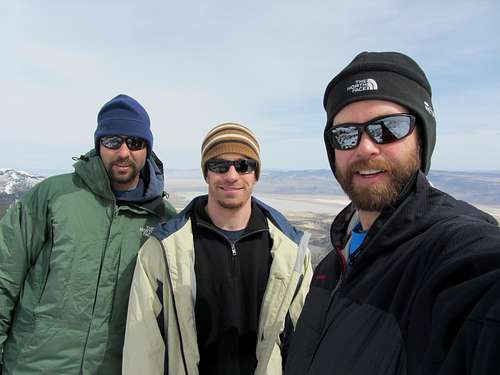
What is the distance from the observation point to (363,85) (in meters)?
1.78

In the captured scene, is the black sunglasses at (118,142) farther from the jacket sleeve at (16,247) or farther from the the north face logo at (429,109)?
the the north face logo at (429,109)

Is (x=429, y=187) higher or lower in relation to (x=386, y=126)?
lower

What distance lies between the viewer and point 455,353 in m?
0.83

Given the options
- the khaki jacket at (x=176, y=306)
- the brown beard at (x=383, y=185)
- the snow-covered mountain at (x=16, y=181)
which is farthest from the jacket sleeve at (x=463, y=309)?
the snow-covered mountain at (x=16, y=181)

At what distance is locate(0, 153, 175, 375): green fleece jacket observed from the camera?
2652mm

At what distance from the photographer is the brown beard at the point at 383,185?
156 centimetres

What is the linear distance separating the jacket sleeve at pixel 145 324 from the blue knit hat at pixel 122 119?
1366mm

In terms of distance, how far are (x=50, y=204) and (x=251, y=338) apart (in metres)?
2.15

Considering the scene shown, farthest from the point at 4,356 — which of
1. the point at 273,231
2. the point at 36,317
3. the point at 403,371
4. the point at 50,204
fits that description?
the point at 403,371

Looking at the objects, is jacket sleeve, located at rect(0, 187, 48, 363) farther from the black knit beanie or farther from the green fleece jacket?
the black knit beanie

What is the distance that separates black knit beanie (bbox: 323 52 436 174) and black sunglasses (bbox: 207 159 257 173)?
1.37 meters

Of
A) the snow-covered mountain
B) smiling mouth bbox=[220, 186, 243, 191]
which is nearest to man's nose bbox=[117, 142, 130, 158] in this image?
smiling mouth bbox=[220, 186, 243, 191]

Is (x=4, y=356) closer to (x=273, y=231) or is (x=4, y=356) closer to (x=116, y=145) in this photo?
(x=116, y=145)

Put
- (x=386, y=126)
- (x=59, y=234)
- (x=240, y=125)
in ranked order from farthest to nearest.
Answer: (x=240, y=125), (x=59, y=234), (x=386, y=126)
